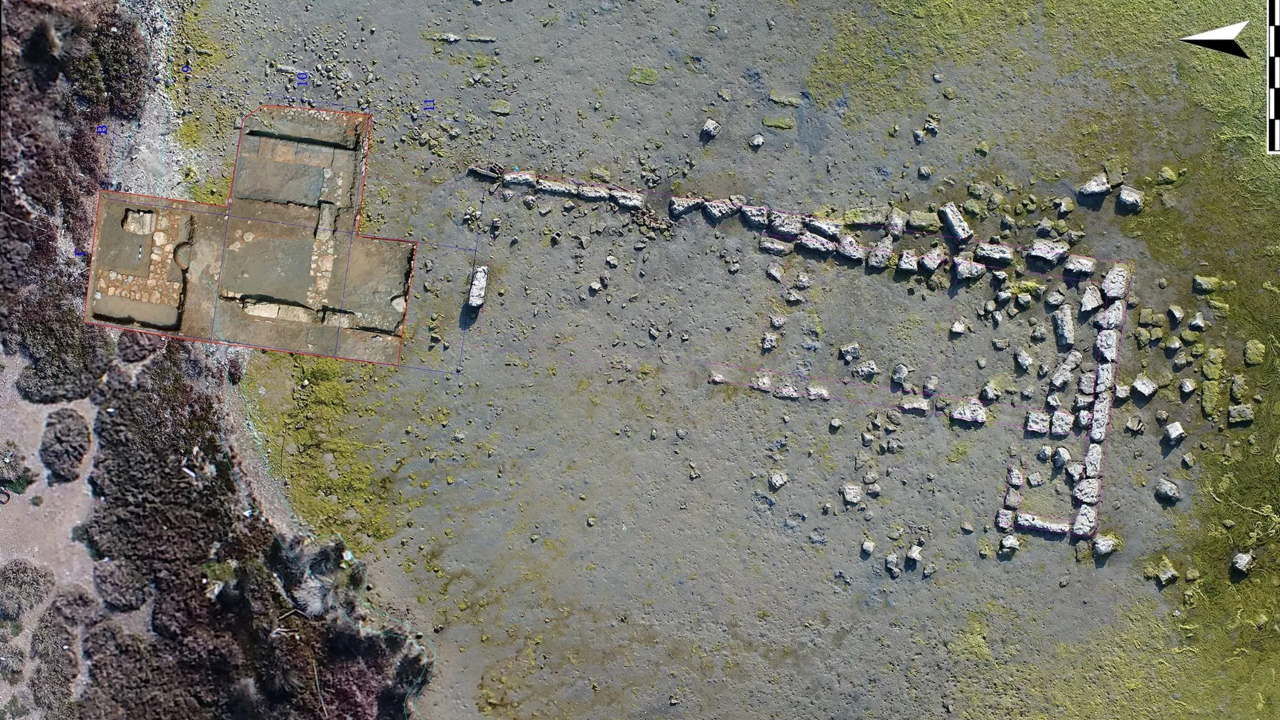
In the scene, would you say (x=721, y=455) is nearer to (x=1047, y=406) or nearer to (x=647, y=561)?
(x=647, y=561)

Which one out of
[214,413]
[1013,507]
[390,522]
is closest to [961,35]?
[1013,507]

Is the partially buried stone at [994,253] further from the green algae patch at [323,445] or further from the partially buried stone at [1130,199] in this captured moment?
the green algae patch at [323,445]

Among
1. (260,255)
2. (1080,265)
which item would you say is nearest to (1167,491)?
(1080,265)

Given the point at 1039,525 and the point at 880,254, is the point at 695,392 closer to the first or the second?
the point at 880,254

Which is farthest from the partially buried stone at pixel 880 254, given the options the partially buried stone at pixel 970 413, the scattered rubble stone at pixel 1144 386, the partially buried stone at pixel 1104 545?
the partially buried stone at pixel 1104 545

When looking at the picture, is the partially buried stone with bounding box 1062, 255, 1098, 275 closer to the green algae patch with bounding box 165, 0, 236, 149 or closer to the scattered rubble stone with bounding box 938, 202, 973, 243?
the scattered rubble stone with bounding box 938, 202, 973, 243

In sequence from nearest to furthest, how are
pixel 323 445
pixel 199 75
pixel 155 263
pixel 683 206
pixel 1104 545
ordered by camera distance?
1. pixel 1104 545
2. pixel 683 206
3. pixel 323 445
4. pixel 199 75
5. pixel 155 263
